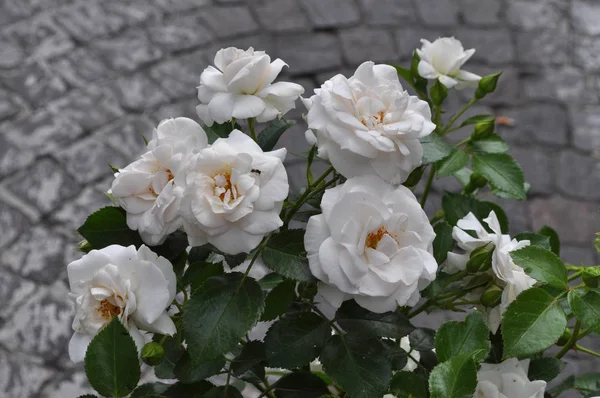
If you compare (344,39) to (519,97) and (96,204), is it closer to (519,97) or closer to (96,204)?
(519,97)

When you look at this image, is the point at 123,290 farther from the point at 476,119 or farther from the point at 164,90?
the point at 164,90

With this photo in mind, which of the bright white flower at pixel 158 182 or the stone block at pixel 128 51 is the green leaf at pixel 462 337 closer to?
A: the bright white flower at pixel 158 182

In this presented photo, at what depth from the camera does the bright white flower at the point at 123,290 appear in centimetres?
60

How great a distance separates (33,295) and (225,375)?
4.52ft

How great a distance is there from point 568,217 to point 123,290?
1958 mm

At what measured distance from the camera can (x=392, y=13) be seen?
9.90 feet

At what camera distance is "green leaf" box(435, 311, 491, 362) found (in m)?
0.62

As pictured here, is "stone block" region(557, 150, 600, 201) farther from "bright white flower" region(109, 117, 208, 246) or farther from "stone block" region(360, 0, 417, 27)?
"bright white flower" region(109, 117, 208, 246)

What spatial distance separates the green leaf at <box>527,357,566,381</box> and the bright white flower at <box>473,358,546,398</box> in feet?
0.19

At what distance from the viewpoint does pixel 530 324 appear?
633 millimetres

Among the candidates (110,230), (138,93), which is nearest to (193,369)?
(110,230)

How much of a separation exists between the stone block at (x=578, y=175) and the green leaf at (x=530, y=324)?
1858mm

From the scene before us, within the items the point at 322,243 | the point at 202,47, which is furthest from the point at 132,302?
the point at 202,47

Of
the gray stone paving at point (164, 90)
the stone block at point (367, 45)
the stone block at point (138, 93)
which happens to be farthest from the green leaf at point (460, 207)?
the stone block at point (367, 45)
